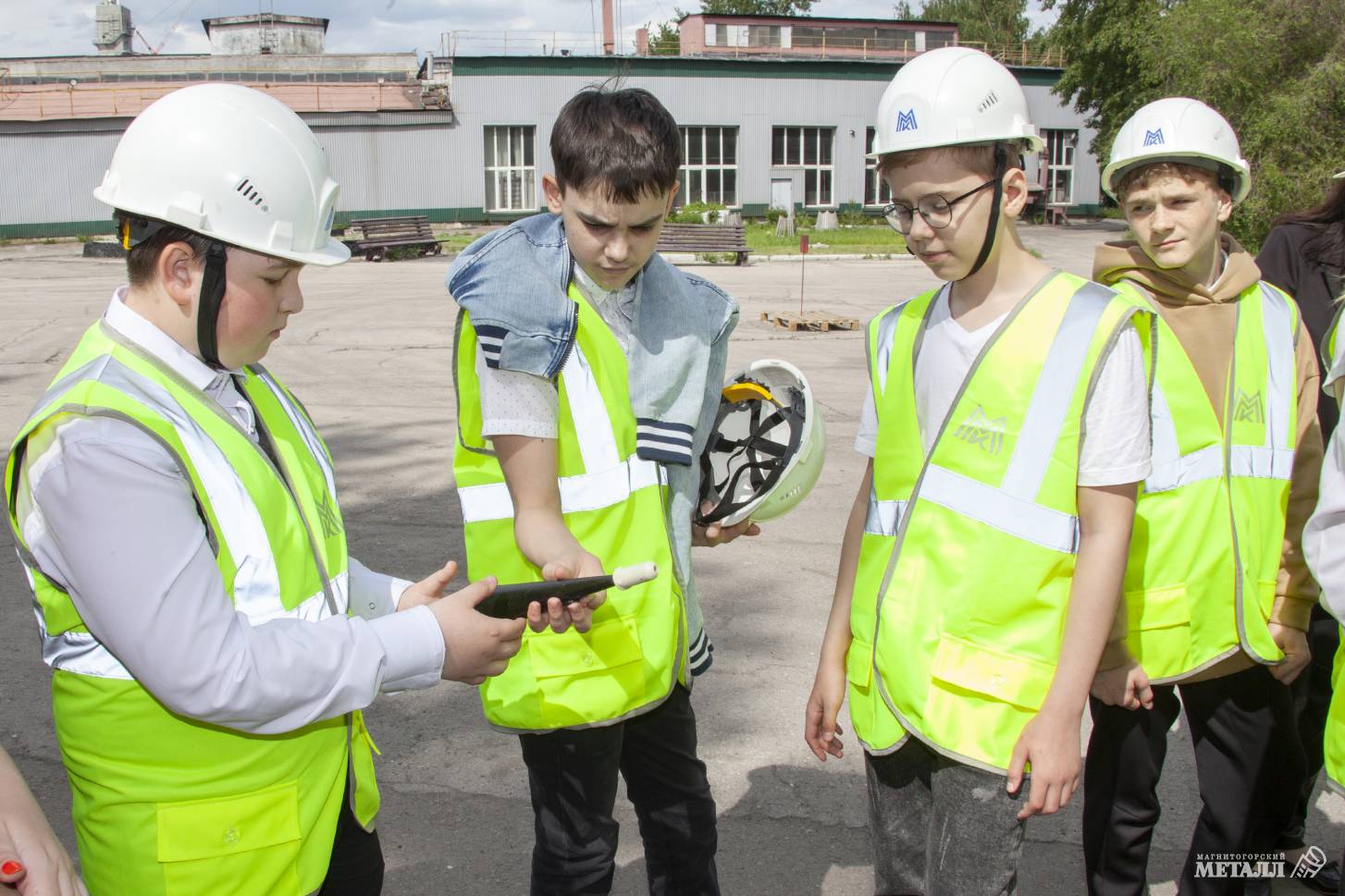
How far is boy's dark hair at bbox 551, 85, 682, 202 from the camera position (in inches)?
95.7

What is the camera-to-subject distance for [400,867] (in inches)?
137

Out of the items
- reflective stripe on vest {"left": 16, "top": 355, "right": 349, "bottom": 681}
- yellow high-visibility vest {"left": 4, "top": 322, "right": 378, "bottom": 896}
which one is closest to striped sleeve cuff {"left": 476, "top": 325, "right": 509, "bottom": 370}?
yellow high-visibility vest {"left": 4, "top": 322, "right": 378, "bottom": 896}

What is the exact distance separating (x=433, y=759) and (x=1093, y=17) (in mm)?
43113

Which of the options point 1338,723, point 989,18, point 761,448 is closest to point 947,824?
point 1338,723

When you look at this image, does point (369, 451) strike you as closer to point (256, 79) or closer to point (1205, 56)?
point (1205, 56)

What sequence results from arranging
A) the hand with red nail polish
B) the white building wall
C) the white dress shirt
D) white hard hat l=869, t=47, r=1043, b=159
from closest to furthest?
the hand with red nail polish → the white dress shirt → white hard hat l=869, t=47, r=1043, b=159 → the white building wall

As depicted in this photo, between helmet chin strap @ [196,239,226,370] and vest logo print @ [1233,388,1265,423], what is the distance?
2.35 m

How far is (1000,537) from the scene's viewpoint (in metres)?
2.15

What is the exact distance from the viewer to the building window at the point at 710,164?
43.4 metres

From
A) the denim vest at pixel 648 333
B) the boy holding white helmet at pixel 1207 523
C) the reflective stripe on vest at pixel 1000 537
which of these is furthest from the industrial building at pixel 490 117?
the reflective stripe on vest at pixel 1000 537

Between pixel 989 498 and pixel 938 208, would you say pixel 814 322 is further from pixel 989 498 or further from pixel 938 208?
pixel 989 498

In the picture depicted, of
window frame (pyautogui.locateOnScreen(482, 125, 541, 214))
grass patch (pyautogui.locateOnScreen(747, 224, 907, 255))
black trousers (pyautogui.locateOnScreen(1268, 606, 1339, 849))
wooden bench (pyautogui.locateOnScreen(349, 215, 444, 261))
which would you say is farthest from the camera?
window frame (pyautogui.locateOnScreen(482, 125, 541, 214))

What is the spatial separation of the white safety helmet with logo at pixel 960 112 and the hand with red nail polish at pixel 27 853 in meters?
1.85

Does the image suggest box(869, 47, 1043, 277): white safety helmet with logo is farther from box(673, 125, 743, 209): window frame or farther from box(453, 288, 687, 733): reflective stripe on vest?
box(673, 125, 743, 209): window frame
